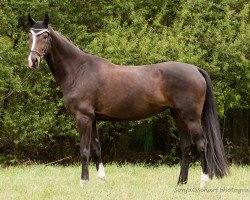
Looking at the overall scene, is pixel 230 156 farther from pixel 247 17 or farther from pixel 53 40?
pixel 53 40

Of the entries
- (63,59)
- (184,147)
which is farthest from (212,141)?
(63,59)

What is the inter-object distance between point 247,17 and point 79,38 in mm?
4771

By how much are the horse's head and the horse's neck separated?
9.1 inches

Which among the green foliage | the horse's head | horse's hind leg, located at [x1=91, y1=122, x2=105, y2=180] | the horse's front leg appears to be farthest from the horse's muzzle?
the green foliage

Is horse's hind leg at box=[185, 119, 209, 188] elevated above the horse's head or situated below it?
below

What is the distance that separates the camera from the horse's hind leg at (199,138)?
25.2ft

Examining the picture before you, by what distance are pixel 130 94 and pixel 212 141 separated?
1.47m

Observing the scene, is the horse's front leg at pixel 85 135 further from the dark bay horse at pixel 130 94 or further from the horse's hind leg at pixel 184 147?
the horse's hind leg at pixel 184 147

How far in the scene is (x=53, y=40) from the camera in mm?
7945

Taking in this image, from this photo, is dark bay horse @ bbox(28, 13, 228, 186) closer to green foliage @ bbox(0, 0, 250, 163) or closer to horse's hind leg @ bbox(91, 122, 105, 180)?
horse's hind leg @ bbox(91, 122, 105, 180)

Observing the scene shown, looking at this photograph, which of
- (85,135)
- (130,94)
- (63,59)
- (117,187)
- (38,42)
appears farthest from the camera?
(63,59)

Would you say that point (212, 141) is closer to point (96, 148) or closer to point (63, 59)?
point (96, 148)

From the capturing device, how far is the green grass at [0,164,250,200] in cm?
651

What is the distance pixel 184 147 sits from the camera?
26.5 feet
